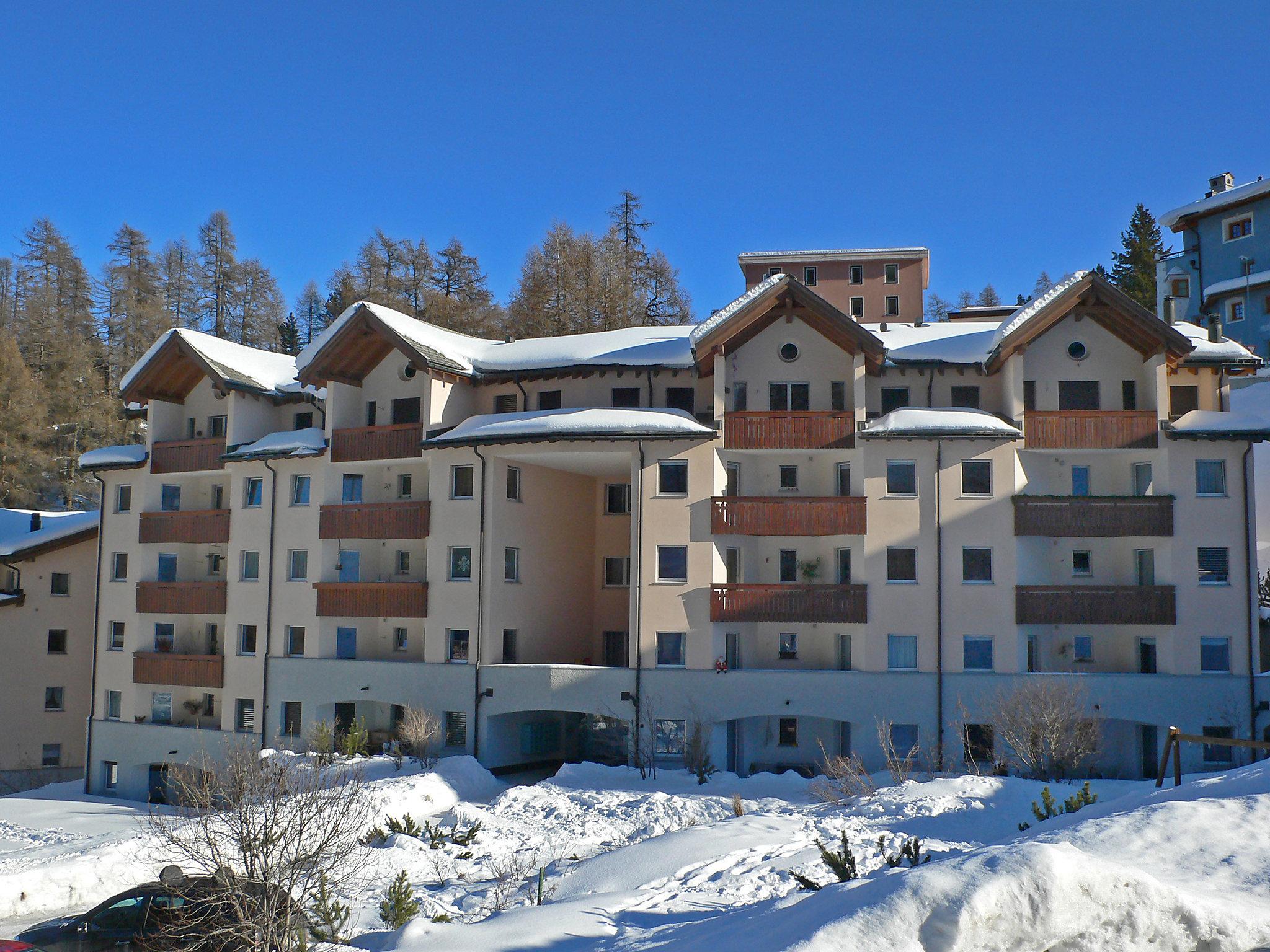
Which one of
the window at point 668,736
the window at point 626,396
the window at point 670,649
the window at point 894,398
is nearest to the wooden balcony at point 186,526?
the window at point 626,396

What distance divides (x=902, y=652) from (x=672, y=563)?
7.54 m

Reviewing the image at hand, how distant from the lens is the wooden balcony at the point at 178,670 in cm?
3881

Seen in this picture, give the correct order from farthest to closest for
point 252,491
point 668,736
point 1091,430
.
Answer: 1. point 252,491
2. point 1091,430
3. point 668,736

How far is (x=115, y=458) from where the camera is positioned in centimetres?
4194

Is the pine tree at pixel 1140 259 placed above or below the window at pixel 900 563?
above

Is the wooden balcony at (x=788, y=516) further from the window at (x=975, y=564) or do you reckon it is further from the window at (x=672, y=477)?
the window at (x=975, y=564)

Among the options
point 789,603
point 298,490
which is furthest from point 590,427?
point 298,490

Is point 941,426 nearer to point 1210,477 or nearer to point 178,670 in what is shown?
point 1210,477

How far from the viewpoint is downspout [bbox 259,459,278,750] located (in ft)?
122

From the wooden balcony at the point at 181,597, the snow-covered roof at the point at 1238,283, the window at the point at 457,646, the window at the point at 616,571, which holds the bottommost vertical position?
the window at the point at 457,646

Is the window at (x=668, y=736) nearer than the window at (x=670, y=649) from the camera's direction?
Yes

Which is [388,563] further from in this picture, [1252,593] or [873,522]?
[1252,593]

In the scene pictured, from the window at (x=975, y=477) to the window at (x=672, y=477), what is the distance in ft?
28.0

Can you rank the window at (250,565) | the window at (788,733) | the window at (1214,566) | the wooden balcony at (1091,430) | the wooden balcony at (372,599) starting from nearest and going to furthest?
the window at (1214,566)
the wooden balcony at (1091,430)
the window at (788,733)
the wooden balcony at (372,599)
the window at (250,565)
